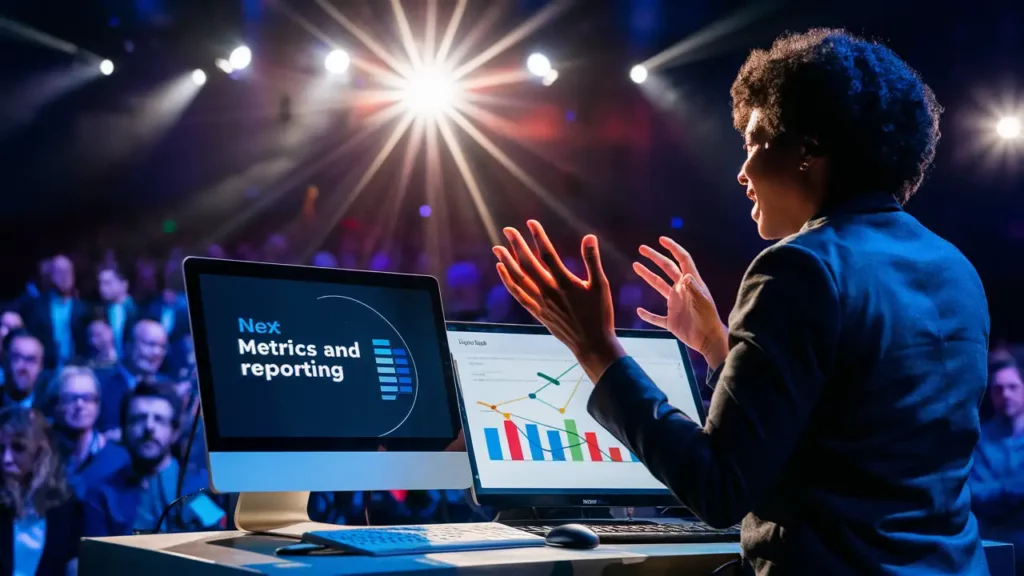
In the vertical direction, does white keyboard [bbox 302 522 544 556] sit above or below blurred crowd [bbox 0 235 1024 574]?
below

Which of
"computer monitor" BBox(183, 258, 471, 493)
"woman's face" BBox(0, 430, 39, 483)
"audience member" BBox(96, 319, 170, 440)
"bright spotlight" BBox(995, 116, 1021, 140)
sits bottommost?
"computer monitor" BBox(183, 258, 471, 493)

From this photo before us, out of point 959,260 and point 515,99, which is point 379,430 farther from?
point 515,99

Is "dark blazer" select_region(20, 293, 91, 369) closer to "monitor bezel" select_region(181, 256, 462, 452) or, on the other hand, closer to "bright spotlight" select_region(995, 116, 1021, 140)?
"monitor bezel" select_region(181, 256, 462, 452)

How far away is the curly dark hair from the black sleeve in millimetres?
185

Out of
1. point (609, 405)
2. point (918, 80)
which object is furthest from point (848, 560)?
point (918, 80)

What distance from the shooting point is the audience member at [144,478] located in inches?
160

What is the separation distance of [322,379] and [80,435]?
10.6 feet

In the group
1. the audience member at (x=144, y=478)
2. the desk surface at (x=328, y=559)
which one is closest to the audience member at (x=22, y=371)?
the audience member at (x=144, y=478)

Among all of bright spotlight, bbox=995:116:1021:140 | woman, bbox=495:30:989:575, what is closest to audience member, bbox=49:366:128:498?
woman, bbox=495:30:989:575

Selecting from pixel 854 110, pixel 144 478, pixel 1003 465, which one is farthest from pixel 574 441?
pixel 1003 465

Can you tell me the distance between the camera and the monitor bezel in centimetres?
125

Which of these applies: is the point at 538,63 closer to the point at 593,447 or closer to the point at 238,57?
the point at 238,57

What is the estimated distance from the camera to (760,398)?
2.85ft

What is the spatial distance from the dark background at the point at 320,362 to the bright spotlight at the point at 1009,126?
4.29 m
